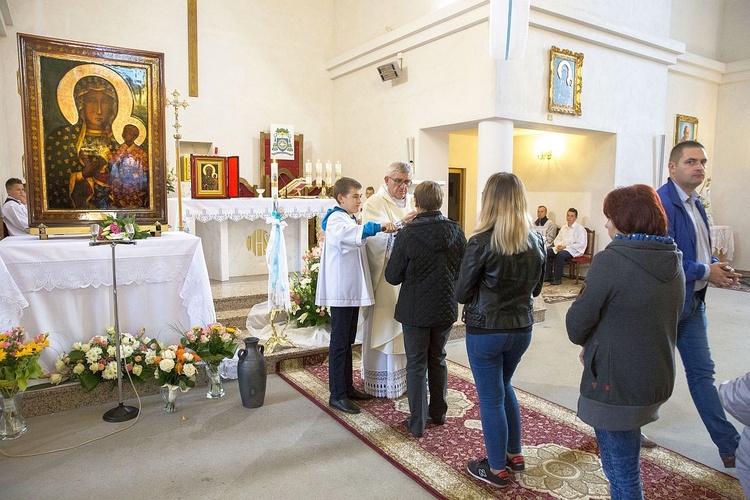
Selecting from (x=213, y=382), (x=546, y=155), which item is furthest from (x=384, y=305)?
(x=546, y=155)

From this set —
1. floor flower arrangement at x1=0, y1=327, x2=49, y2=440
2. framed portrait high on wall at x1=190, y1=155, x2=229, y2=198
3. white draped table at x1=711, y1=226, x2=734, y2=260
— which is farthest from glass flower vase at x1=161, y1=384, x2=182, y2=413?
white draped table at x1=711, y1=226, x2=734, y2=260

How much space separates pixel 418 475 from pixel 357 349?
2495 millimetres

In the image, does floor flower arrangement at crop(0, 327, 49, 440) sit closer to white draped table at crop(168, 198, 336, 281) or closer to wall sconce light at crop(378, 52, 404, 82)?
white draped table at crop(168, 198, 336, 281)

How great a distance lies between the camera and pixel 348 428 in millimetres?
3531

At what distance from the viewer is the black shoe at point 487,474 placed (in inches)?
109

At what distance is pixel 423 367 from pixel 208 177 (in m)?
4.23

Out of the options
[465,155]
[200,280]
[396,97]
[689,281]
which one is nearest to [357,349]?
[200,280]

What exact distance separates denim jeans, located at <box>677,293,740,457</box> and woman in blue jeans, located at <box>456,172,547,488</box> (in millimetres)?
998

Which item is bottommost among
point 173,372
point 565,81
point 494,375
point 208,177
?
point 173,372

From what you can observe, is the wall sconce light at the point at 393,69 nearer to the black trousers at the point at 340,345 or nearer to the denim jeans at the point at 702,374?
the black trousers at the point at 340,345

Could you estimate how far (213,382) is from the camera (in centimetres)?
410

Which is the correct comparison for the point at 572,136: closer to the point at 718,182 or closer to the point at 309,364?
the point at 718,182

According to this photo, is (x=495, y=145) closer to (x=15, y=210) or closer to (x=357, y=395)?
(x=357, y=395)

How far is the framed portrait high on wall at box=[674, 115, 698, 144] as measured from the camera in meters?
11.1
